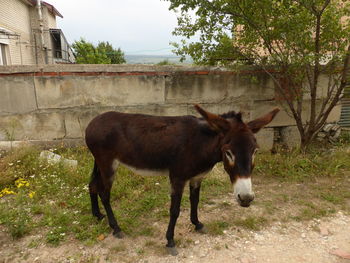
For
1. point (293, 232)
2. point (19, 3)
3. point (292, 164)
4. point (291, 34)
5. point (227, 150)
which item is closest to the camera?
point (227, 150)

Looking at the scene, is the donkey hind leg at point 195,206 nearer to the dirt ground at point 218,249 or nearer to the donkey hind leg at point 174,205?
the dirt ground at point 218,249

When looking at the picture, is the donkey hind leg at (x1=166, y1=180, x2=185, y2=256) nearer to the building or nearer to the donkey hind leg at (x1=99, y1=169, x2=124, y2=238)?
the donkey hind leg at (x1=99, y1=169, x2=124, y2=238)

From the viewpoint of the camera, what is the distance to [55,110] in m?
5.21

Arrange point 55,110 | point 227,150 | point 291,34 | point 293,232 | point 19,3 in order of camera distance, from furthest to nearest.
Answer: point 19,3 < point 55,110 < point 291,34 < point 293,232 < point 227,150

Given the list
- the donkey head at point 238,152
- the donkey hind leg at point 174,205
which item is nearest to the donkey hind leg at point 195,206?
the donkey hind leg at point 174,205

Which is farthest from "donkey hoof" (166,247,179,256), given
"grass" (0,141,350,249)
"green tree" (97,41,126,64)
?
"green tree" (97,41,126,64)

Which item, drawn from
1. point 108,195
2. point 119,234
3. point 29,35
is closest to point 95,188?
point 108,195

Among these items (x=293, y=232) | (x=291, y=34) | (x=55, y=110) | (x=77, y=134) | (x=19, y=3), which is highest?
(x=19, y=3)

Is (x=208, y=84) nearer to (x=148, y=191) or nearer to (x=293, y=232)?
(x=148, y=191)

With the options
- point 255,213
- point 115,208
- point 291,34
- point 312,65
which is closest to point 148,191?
point 115,208

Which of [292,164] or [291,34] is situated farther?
[292,164]

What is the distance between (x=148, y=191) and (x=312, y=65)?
433 centimetres

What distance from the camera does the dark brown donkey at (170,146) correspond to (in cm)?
237

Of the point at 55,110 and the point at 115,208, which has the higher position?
the point at 55,110
